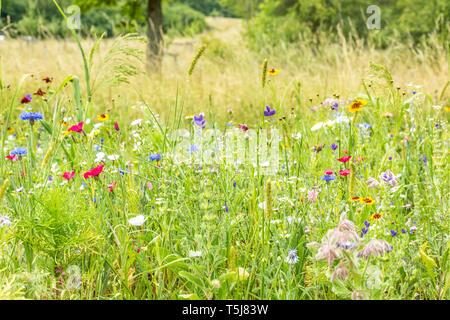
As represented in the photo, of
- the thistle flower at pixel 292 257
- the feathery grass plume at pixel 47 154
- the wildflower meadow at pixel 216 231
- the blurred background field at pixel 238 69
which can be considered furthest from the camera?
the blurred background field at pixel 238 69

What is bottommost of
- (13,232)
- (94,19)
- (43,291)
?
(43,291)

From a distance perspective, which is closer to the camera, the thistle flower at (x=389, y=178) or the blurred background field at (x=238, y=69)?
the thistle flower at (x=389, y=178)

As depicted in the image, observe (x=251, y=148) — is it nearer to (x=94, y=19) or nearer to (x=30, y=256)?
(x=30, y=256)

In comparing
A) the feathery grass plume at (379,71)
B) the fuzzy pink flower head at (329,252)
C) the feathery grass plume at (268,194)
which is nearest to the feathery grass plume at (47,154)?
the feathery grass plume at (268,194)

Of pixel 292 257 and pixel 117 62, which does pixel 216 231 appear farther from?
pixel 117 62

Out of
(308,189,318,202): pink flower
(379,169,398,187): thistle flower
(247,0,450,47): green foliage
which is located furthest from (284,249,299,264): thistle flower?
(247,0,450,47): green foliage

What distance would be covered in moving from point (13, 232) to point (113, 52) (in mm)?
894

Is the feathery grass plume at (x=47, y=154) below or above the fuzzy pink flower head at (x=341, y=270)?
above

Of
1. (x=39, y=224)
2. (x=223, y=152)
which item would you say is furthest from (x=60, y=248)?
(x=223, y=152)

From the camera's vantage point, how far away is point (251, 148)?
2076 millimetres

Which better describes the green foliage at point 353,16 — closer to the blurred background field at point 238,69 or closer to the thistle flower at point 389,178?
the blurred background field at point 238,69

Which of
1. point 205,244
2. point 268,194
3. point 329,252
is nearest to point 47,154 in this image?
point 205,244

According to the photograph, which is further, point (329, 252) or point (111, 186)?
point (111, 186)
